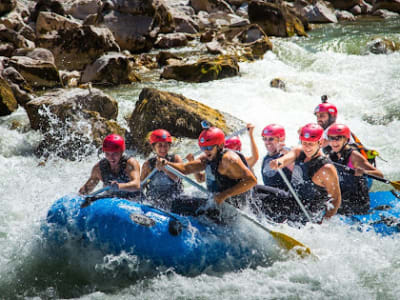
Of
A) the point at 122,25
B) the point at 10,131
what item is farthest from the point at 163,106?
the point at 122,25

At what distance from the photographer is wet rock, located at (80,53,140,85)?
40.9 ft

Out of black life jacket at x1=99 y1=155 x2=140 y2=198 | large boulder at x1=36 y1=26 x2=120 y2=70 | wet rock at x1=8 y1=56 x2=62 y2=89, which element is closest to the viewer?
black life jacket at x1=99 y1=155 x2=140 y2=198

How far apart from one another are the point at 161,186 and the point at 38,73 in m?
7.87

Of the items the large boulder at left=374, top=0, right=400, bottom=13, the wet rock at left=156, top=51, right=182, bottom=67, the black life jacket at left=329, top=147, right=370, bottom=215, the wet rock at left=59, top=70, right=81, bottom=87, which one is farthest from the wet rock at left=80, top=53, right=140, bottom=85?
the large boulder at left=374, top=0, right=400, bottom=13

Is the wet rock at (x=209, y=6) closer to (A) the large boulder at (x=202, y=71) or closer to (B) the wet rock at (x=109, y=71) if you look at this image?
(A) the large boulder at (x=202, y=71)

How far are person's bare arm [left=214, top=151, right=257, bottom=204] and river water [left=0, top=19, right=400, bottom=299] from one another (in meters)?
0.91

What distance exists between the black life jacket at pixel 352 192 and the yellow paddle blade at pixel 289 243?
844 millimetres

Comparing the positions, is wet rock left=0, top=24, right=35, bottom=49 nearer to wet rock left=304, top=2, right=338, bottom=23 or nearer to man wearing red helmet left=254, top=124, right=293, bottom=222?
man wearing red helmet left=254, top=124, right=293, bottom=222

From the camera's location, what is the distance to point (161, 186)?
5.41 metres

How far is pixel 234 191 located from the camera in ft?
15.0

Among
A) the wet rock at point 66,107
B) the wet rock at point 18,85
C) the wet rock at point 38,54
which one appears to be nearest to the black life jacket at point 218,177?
the wet rock at point 66,107

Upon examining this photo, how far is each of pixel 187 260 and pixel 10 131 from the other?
6405 millimetres

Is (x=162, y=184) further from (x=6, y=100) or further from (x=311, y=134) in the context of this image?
(x=6, y=100)

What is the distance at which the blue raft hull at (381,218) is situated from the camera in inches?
210
